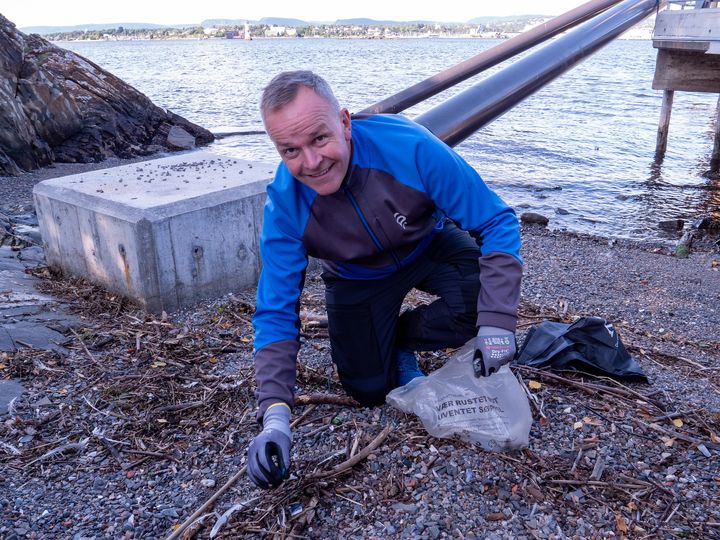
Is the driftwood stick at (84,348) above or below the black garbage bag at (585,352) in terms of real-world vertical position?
below

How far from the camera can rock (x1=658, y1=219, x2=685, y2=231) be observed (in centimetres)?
1095

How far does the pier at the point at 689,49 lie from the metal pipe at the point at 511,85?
382 inches

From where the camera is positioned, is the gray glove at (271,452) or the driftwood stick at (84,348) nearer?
the gray glove at (271,452)

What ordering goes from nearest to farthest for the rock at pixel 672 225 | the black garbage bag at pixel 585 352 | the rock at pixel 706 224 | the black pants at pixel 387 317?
the black pants at pixel 387 317 → the black garbage bag at pixel 585 352 → the rock at pixel 706 224 → the rock at pixel 672 225

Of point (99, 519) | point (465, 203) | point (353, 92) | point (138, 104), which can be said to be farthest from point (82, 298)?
point (353, 92)

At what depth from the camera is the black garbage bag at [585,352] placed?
11.2 ft

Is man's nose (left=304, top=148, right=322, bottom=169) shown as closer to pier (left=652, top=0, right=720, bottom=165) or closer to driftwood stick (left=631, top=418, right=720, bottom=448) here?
driftwood stick (left=631, top=418, right=720, bottom=448)

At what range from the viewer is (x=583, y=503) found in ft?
8.14

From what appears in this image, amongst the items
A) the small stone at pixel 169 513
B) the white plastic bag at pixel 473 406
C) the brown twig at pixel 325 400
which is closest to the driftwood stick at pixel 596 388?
the white plastic bag at pixel 473 406

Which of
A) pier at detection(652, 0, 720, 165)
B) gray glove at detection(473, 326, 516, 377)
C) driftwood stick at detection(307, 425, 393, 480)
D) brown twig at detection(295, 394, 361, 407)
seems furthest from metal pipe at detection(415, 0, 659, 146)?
pier at detection(652, 0, 720, 165)

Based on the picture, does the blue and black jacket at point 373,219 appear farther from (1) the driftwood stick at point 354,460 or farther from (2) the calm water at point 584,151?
(2) the calm water at point 584,151

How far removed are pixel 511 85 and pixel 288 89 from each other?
1784mm

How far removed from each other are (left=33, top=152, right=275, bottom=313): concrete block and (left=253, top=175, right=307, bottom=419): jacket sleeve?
1880mm

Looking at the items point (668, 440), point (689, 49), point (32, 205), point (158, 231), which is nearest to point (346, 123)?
point (668, 440)
